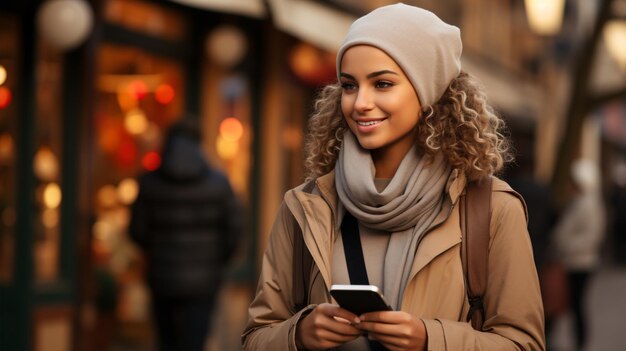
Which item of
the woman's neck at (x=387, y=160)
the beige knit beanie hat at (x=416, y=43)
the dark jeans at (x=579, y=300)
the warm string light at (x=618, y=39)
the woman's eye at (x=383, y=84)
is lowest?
the dark jeans at (x=579, y=300)

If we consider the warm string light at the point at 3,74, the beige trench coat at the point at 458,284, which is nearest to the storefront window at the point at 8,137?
the warm string light at the point at 3,74

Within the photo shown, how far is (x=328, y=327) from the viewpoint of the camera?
2773mm

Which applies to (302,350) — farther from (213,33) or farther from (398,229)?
Answer: (213,33)

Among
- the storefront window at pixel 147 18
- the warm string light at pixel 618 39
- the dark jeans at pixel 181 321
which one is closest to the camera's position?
the dark jeans at pixel 181 321

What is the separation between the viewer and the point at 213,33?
1202cm

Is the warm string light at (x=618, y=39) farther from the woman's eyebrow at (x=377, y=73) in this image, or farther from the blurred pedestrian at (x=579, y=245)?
the woman's eyebrow at (x=377, y=73)

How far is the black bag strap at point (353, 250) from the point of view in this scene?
2.94m

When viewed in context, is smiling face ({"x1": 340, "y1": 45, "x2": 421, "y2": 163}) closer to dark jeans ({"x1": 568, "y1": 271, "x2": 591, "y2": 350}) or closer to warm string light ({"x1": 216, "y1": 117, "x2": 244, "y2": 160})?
dark jeans ({"x1": 568, "y1": 271, "x2": 591, "y2": 350})

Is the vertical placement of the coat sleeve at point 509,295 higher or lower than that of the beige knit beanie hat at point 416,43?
lower

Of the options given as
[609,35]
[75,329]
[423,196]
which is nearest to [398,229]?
[423,196]

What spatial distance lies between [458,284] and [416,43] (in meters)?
0.61

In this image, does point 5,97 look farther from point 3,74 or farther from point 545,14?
point 545,14

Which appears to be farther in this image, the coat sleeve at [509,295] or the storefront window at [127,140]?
the storefront window at [127,140]

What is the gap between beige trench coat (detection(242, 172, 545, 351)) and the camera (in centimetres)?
284
